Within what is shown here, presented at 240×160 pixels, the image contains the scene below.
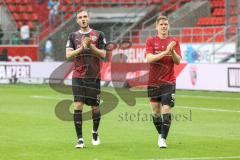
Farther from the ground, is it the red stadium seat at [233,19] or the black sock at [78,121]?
the red stadium seat at [233,19]

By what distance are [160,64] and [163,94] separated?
53cm

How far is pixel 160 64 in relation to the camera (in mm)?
13945

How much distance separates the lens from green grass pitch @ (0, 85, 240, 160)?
1305 cm

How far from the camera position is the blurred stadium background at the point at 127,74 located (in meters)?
14.3

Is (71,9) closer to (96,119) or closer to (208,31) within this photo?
(208,31)

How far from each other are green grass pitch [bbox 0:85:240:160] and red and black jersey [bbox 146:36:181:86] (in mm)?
1201

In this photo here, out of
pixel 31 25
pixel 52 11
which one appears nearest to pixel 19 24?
pixel 31 25

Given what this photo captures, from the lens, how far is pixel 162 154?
1297 centimetres

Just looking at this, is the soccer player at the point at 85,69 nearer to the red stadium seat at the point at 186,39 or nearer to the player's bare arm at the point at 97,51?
the player's bare arm at the point at 97,51

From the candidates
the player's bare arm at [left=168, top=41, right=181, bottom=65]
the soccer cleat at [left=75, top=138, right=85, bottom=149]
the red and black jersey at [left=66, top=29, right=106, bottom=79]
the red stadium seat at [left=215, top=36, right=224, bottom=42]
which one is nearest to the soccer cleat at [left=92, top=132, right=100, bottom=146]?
the soccer cleat at [left=75, top=138, right=85, bottom=149]

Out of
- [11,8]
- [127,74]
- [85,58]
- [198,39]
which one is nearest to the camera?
[85,58]

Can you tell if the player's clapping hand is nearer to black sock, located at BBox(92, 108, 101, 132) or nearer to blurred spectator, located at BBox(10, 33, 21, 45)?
black sock, located at BBox(92, 108, 101, 132)

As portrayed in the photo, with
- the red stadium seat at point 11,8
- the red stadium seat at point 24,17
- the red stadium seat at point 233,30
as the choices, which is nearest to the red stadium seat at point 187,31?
the red stadium seat at point 233,30

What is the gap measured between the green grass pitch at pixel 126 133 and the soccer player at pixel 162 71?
23.6 inches
